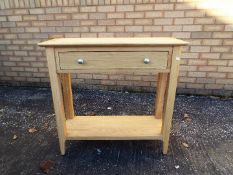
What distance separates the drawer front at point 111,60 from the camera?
178cm

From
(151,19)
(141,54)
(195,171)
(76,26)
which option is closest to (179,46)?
(141,54)

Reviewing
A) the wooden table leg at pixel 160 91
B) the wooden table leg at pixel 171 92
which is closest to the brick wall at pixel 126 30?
the wooden table leg at pixel 160 91

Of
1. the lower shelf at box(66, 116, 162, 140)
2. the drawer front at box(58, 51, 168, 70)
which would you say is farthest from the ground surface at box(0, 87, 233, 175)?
the drawer front at box(58, 51, 168, 70)

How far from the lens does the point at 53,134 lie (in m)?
2.51

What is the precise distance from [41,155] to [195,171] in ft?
4.78

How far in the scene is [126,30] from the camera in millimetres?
3268

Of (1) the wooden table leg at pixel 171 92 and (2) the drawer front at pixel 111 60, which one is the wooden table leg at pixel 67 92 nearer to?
(2) the drawer front at pixel 111 60

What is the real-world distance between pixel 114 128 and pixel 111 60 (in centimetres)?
79

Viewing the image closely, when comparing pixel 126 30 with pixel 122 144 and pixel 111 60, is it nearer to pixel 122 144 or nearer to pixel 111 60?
pixel 111 60

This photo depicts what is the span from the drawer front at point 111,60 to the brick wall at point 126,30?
1.56m

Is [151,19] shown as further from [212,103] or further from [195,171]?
[195,171]

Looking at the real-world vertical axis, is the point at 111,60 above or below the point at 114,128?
above

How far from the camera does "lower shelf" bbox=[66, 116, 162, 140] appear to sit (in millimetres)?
2107

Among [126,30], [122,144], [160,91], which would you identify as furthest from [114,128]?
[126,30]
